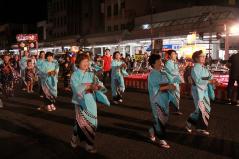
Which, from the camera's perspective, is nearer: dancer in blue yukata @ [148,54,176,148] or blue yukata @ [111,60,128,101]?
dancer in blue yukata @ [148,54,176,148]

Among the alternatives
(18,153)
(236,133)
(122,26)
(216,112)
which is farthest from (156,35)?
(122,26)

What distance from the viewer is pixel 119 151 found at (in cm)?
660

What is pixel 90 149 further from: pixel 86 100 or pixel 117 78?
pixel 117 78

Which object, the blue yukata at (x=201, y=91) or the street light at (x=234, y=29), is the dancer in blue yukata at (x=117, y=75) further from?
the street light at (x=234, y=29)

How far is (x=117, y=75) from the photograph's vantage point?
12.8 meters

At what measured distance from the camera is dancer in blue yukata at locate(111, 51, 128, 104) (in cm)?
1273

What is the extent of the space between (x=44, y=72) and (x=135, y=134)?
4.24 meters

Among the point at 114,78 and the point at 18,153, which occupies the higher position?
the point at 114,78

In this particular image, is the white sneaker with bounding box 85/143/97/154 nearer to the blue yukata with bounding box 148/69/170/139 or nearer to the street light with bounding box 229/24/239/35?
the blue yukata with bounding box 148/69/170/139

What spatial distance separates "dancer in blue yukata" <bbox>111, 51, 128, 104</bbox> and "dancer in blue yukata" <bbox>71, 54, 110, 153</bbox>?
617cm

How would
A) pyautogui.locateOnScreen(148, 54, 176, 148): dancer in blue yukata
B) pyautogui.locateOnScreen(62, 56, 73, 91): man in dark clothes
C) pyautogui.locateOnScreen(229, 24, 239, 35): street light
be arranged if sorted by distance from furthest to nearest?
1. pyautogui.locateOnScreen(62, 56, 73, 91): man in dark clothes
2. pyautogui.locateOnScreen(229, 24, 239, 35): street light
3. pyautogui.locateOnScreen(148, 54, 176, 148): dancer in blue yukata

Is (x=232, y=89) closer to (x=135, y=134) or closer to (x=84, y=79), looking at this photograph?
(x=135, y=134)

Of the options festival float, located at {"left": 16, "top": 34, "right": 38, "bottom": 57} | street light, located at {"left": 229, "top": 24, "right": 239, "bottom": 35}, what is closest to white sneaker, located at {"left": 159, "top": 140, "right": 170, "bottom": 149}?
street light, located at {"left": 229, "top": 24, "right": 239, "bottom": 35}

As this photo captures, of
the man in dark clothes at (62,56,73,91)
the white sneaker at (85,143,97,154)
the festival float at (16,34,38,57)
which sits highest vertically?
the festival float at (16,34,38,57)
